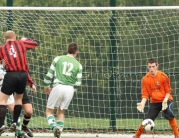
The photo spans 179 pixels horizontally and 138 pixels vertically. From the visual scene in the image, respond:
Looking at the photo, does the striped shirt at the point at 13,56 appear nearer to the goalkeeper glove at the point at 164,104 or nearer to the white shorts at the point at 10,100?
the white shorts at the point at 10,100

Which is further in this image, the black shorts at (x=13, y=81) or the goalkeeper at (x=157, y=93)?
the goalkeeper at (x=157, y=93)

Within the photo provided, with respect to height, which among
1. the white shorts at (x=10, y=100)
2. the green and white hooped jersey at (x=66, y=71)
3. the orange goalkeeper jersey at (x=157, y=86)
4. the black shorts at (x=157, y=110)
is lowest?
the black shorts at (x=157, y=110)

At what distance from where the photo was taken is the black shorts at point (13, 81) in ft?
36.2

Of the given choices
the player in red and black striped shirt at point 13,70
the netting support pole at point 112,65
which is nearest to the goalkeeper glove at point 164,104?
the player in red and black striped shirt at point 13,70

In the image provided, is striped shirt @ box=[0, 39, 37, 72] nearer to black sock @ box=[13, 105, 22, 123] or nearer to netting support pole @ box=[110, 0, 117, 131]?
black sock @ box=[13, 105, 22, 123]

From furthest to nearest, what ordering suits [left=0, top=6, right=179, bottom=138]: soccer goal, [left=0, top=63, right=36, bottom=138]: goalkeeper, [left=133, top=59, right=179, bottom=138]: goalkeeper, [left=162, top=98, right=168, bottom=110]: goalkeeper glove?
1. [left=0, top=6, right=179, bottom=138]: soccer goal
2. [left=133, top=59, right=179, bottom=138]: goalkeeper
3. [left=162, top=98, right=168, bottom=110]: goalkeeper glove
4. [left=0, top=63, right=36, bottom=138]: goalkeeper

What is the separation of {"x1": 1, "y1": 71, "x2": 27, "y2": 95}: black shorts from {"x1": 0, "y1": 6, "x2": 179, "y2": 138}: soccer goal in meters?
3.25

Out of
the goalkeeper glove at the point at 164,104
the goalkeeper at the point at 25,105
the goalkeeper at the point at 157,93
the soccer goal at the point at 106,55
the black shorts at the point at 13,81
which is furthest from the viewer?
the soccer goal at the point at 106,55

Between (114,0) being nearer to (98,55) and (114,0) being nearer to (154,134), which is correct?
(98,55)

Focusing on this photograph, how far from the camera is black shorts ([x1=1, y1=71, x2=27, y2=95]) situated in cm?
1103

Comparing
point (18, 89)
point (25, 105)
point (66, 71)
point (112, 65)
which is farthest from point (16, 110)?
point (112, 65)

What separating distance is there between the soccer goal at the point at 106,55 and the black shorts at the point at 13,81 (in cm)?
325

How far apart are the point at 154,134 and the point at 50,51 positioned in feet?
8.97

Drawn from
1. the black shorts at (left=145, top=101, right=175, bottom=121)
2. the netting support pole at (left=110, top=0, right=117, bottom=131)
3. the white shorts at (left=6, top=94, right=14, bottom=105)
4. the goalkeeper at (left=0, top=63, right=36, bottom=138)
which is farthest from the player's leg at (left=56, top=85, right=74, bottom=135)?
the netting support pole at (left=110, top=0, right=117, bottom=131)
